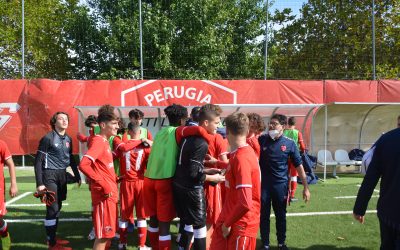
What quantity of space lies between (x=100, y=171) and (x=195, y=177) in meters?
1.08

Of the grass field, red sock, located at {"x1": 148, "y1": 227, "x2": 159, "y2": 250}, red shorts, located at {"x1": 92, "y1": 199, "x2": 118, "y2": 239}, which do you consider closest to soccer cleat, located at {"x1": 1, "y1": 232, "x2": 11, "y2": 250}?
the grass field

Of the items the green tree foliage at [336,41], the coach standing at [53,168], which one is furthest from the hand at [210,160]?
the green tree foliage at [336,41]

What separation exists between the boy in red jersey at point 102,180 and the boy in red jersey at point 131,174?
0.87 meters

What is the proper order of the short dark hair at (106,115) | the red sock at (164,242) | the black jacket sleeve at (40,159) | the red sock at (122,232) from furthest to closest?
1. the red sock at (122,232)
2. the black jacket sleeve at (40,159)
3. the red sock at (164,242)
4. the short dark hair at (106,115)

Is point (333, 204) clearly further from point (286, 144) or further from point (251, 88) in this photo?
point (251, 88)

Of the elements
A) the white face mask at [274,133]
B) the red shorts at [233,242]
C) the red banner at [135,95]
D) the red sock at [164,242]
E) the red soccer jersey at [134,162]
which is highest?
the red banner at [135,95]

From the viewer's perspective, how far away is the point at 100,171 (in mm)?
4414

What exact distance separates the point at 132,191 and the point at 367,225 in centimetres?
392

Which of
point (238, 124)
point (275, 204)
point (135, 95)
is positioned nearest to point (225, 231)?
point (238, 124)

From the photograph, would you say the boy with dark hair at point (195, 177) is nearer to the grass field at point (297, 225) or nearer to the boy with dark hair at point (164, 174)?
the boy with dark hair at point (164, 174)

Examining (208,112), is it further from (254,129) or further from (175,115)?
(254,129)

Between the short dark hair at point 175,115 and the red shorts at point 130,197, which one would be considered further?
the red shorts at point 130,197

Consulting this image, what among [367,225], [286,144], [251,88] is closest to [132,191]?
[286,144]

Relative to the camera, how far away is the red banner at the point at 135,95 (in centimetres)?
1186
